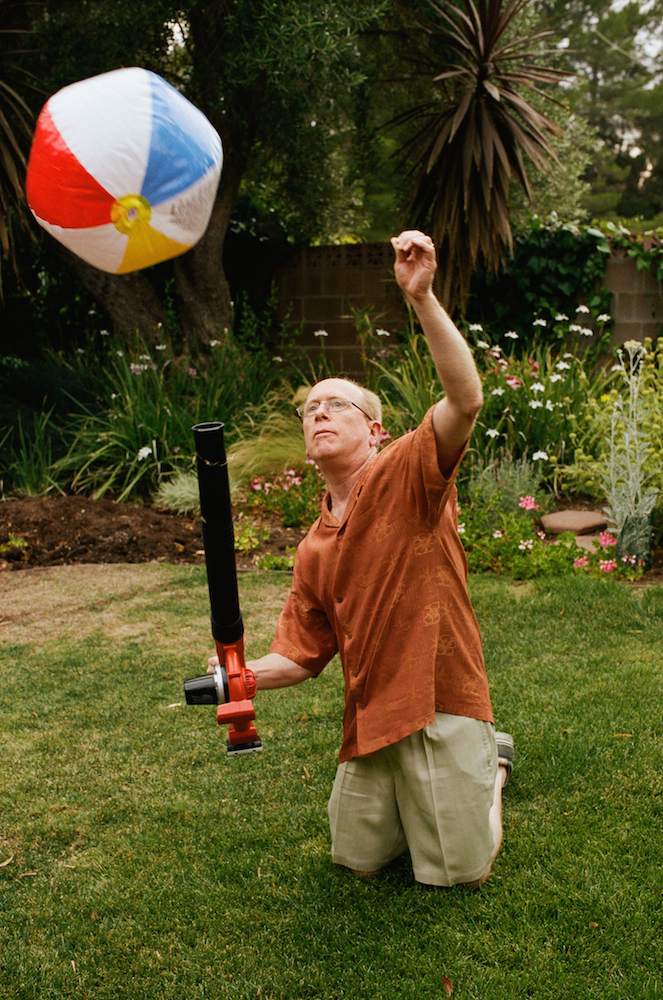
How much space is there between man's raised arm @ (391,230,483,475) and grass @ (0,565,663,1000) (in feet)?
4.32

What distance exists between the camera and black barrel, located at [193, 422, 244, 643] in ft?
5.87

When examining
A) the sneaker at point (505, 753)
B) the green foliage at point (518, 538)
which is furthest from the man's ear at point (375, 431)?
the green foliage at point (518, 538)

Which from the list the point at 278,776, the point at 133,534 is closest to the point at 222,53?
the point at 133,534

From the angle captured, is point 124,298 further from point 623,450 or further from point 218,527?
point 218,527

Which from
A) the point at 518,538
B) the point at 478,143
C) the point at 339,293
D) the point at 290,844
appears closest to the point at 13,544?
the point at 518,538

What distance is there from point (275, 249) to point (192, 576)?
5.21m

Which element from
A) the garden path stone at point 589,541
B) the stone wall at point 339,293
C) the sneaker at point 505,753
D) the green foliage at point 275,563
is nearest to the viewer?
the sneaker at point 505,753

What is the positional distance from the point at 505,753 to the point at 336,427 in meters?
1.34

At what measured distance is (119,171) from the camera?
6.32 feet

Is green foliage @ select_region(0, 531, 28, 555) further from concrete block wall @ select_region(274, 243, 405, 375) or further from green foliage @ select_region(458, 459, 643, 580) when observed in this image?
concrete block wall @ select_region(274, 243, 405, 375)

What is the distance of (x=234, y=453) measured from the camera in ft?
22.2

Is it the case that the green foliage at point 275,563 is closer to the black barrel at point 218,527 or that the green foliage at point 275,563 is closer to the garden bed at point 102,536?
the garden bed at point 102,536

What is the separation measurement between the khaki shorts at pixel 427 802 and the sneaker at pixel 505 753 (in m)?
0.47

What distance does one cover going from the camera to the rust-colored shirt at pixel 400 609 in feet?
7.29
